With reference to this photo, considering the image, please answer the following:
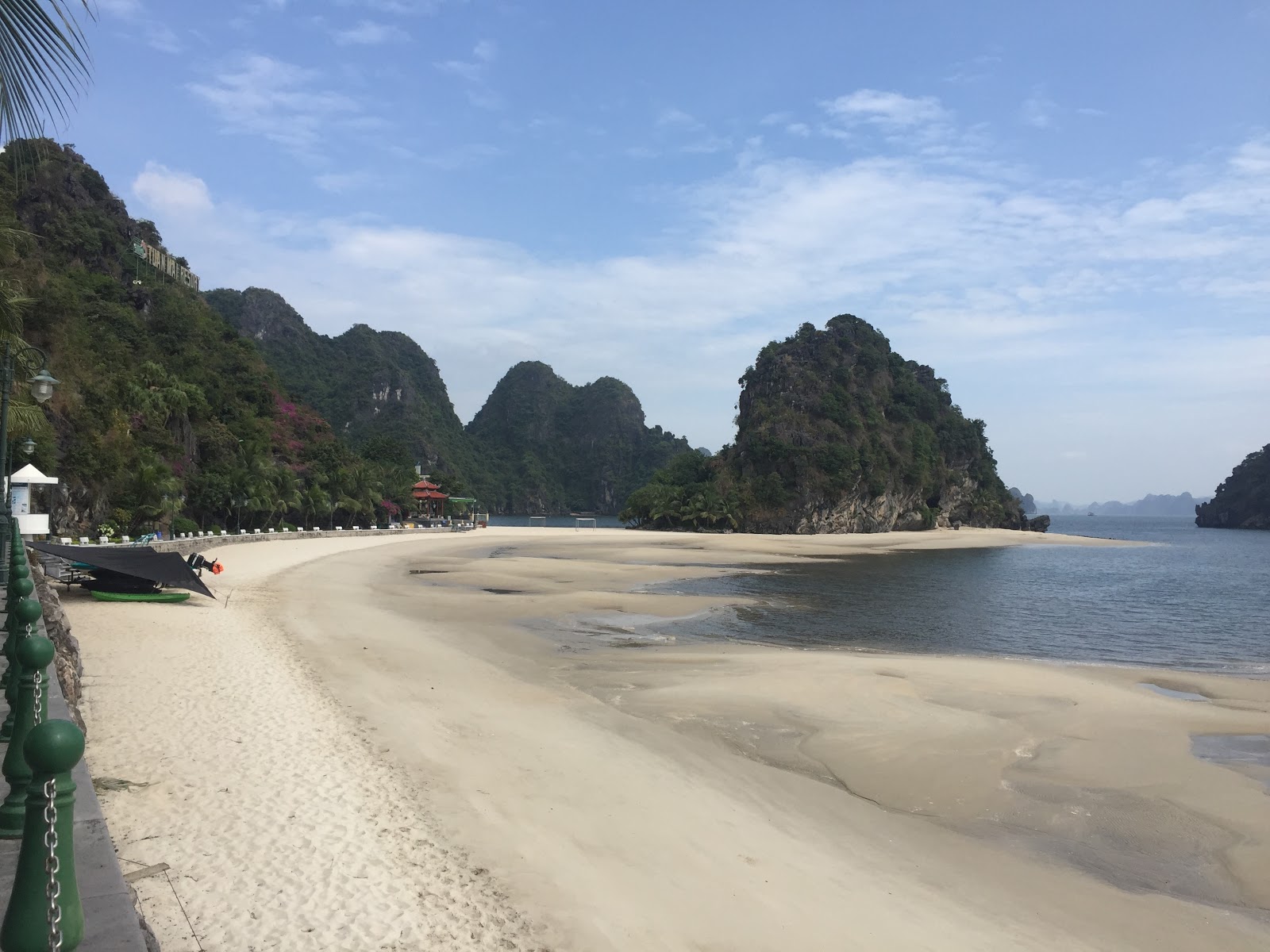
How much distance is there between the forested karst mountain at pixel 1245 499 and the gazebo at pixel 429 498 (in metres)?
131

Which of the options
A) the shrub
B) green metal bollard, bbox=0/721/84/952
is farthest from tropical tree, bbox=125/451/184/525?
green metal bollard, bbox=0/721/84/952

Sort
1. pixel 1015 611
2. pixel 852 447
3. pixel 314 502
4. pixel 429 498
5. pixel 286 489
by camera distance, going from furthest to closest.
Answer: pixel 852 447, pixel 429 498, pixel 314 502, pixel 286 489, pixel 1015 611

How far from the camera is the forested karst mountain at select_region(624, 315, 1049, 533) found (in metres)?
81.5

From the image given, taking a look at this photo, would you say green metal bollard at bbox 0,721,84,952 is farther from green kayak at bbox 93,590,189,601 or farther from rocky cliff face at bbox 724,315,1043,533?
rocky cliff face at bbox 724,315,1043,533

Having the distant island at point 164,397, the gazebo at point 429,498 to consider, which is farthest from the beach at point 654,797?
the gazebo at point 429,498

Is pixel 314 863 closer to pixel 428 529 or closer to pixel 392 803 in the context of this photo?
pixel 392 803

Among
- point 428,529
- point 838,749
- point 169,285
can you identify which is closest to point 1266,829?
point 838,749

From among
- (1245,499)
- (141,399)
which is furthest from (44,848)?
(1245,499)

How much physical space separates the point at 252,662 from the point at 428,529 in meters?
54.4

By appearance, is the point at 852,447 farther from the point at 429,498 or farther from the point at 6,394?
the point at 6,394

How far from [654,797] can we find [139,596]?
14323 millimetres

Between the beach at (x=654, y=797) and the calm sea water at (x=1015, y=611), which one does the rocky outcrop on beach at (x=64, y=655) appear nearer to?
the beach at (x=654, y=797)

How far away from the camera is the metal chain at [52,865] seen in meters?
2.54

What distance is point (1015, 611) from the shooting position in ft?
84.0
